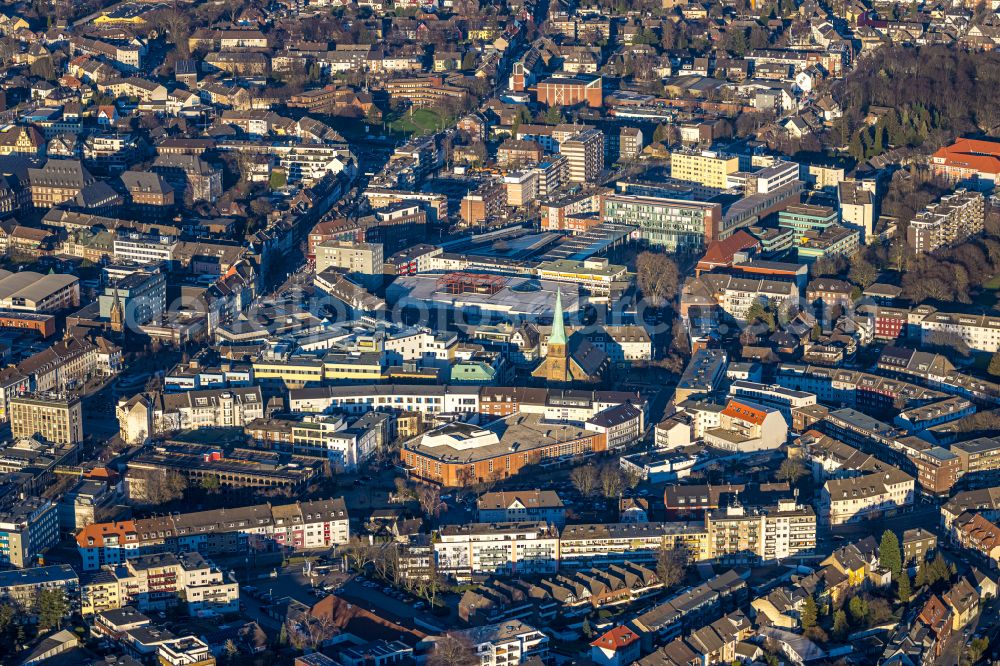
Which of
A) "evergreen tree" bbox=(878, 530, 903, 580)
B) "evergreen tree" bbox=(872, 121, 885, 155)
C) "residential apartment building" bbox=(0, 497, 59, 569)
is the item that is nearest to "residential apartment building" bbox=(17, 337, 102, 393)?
"residential apartment building" bbox=(0, 497, 59, 569)

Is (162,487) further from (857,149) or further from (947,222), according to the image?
(857,149)

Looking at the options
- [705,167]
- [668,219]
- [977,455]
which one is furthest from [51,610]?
[705,167]

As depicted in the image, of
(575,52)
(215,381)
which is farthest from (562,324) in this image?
(575,52)

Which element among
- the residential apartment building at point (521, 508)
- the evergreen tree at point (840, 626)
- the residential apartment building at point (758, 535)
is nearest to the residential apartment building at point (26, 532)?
the residential apartment building at point (521, 508)

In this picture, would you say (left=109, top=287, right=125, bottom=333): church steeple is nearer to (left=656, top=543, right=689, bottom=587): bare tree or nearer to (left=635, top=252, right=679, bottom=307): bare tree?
(left=635, top=252, right=679, bottom=307): bare tree

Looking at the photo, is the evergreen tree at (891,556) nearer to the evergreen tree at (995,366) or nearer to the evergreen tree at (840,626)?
the evergreen tree at (840,626)

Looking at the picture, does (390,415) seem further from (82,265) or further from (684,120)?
(684,120)
